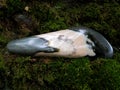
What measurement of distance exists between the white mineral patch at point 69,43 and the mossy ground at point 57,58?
48 mm

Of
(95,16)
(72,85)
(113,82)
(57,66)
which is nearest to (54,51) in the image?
(57,66)

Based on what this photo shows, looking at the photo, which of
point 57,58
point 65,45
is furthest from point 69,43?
point 57,58

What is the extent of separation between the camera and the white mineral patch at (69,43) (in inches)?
91.2

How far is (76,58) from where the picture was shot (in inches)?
92.4

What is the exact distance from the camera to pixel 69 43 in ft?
7.74

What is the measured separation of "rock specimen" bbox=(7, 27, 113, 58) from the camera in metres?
2.30

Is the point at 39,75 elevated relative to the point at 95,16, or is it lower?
lower

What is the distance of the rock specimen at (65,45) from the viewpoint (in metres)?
2.30

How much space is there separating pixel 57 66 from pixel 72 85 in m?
0.18

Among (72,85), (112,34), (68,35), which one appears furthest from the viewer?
(112,34)

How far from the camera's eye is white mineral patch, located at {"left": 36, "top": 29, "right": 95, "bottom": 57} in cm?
232

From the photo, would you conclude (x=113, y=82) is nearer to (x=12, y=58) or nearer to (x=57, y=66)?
(x=57, y=66)

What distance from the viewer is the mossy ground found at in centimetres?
224

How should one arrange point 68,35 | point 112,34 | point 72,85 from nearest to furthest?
point 72,85 → point 68,35 → point 112,34
